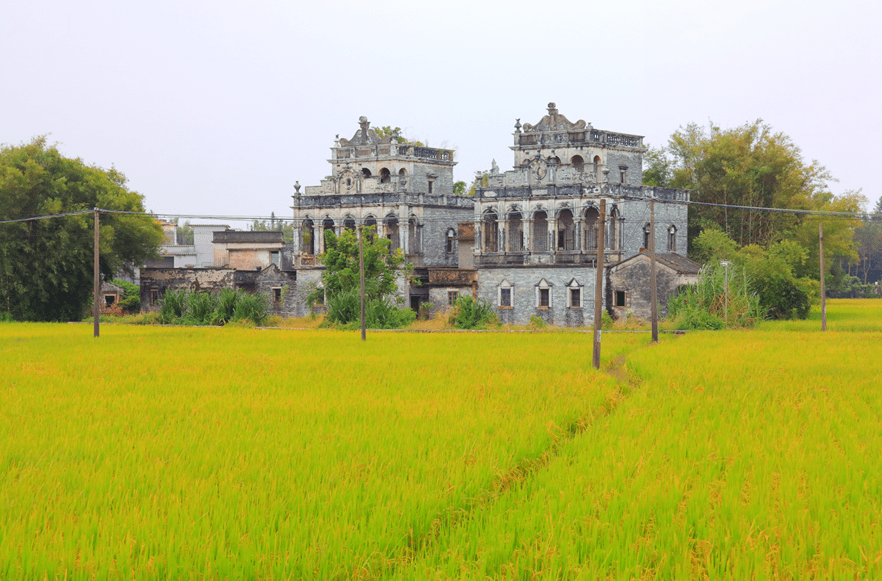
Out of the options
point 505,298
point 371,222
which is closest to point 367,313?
point 505,298

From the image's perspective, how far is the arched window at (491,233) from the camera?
43.4 m

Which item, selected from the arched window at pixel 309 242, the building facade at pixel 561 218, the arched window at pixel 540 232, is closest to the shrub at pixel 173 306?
the arched window at pixel 309 242

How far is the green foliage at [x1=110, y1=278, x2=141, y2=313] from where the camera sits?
49969 millimetres

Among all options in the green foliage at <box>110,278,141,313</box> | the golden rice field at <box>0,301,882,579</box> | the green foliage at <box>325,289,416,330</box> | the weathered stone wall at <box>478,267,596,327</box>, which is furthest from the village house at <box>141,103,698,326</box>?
the golden rice field at <box>0,301,882,579</box>

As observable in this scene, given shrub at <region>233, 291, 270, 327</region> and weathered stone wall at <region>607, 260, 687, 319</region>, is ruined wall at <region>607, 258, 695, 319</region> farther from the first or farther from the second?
shrub at <region>233, 291, 270, 327</region>

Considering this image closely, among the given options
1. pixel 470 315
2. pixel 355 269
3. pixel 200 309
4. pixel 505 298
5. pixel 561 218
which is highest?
pixel 561 218

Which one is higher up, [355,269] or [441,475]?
[355,269]

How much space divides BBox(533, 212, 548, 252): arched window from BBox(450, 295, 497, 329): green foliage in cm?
808

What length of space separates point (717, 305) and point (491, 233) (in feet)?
49.6

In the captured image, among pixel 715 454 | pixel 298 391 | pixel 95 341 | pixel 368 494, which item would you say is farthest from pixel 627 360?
pixel 95 341

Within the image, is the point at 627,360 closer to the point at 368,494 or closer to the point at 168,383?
the point at 168,383

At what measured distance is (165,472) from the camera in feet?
25.9

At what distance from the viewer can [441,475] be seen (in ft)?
26.1

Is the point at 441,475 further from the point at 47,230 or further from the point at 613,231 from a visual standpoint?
the point at 47,230
